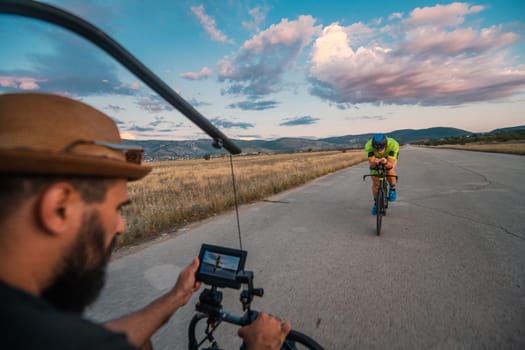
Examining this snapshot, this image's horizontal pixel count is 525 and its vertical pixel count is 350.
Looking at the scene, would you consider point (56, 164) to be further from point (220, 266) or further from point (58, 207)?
point (220, 266)

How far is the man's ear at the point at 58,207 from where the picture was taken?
2.47ft

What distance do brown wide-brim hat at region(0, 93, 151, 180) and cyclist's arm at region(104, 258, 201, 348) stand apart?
0.77 meters

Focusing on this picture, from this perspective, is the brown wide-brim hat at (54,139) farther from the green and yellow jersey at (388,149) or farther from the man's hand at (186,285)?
the green and yellow jersey at (388,149)

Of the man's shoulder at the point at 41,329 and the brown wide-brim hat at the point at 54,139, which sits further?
the brown wide-brim hat at the point at 54,139

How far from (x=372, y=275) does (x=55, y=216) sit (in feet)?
11.5

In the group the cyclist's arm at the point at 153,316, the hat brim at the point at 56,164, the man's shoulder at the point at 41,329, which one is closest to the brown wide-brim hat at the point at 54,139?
the hat brim at the point at 56,164

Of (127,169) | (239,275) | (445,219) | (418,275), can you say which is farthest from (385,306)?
(445,219)

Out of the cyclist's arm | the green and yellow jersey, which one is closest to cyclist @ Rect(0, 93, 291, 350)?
the cyclist's arm

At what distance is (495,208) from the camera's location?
645cm

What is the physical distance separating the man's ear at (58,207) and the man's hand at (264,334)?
796mm

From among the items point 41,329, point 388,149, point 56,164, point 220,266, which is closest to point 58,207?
point 56,164

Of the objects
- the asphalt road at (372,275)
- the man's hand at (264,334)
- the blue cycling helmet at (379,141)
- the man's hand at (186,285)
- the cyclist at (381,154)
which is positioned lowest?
the asphalt road at (372,275)

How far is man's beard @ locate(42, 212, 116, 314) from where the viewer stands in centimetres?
80

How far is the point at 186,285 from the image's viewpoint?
5.00ft
